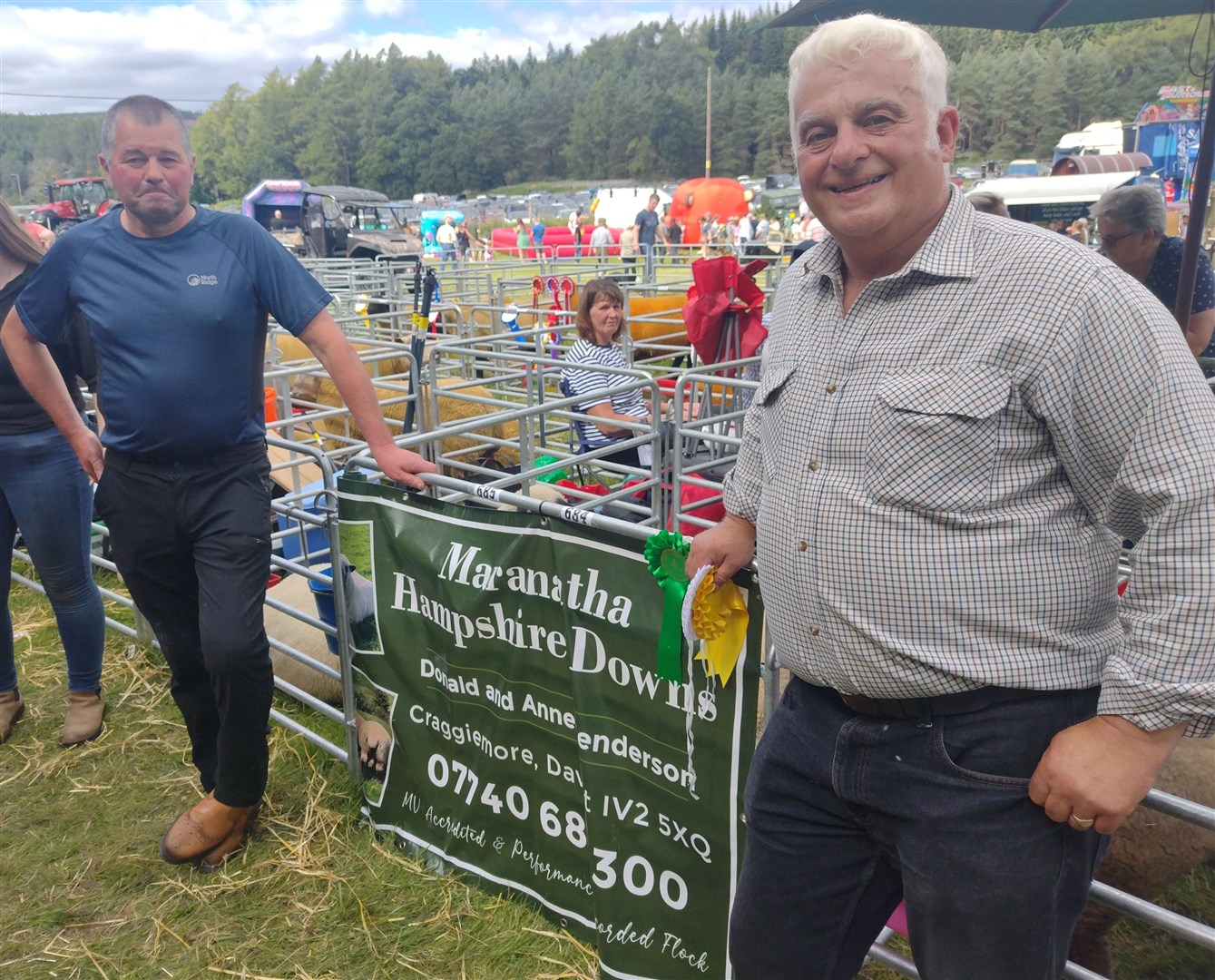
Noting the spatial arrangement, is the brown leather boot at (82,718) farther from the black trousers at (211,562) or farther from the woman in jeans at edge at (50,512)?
the black trousers at (211,562)

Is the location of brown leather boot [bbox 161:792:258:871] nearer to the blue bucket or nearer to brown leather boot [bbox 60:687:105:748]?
the blue bucket

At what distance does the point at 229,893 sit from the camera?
3148 millimetres

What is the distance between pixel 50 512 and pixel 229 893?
173cm

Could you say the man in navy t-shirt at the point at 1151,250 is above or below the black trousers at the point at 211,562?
above

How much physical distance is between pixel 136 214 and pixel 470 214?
192ft

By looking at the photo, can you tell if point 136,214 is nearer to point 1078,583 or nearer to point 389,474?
point 389,474

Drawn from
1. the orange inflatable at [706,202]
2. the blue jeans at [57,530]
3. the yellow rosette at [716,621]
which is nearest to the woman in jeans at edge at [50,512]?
the blue jeans at [57,530]

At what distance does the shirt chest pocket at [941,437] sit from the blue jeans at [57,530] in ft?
11.4

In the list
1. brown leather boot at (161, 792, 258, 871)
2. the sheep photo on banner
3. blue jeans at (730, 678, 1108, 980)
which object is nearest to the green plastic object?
the sheep photo on banner

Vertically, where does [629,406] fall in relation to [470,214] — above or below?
below

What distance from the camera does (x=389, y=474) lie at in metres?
2.89

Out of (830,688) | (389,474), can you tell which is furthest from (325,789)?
(830,688)

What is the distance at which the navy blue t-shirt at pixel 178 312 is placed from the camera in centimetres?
288

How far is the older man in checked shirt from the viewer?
1.34 metres
